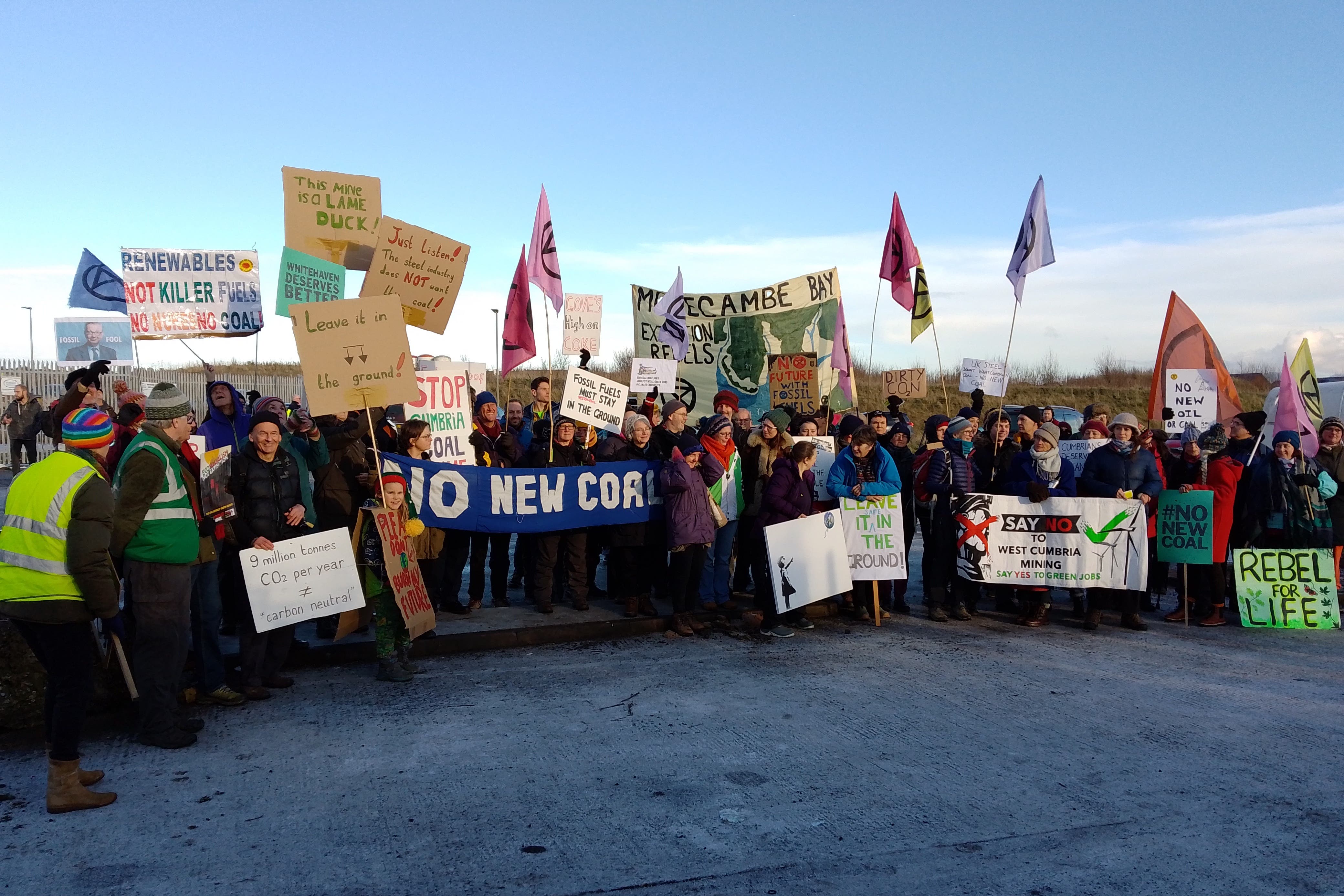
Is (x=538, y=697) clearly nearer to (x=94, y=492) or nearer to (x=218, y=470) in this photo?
(x=218, y=470)

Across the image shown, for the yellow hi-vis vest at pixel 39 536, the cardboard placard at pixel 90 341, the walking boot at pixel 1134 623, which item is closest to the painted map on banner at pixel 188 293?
the yellow hi-vis vest at pixel 39 536

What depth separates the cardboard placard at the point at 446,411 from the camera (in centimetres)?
931

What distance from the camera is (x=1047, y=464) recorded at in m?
9.07

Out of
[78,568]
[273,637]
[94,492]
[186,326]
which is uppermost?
[186,326]

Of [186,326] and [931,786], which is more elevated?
[186,326]

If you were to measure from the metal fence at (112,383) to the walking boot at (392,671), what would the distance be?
1792cm

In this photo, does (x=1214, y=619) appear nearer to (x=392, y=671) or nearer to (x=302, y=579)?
(x=392, y=671)

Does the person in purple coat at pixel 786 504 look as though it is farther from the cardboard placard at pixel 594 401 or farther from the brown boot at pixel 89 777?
the brown boot at pixel 89 777

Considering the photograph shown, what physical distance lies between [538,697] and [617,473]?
3067 mm

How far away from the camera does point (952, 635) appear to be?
8406 millimetres

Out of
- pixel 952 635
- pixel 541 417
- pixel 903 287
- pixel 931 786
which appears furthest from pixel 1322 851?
pixel 903 287

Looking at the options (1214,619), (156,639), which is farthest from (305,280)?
(1214,619)

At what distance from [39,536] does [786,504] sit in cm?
574

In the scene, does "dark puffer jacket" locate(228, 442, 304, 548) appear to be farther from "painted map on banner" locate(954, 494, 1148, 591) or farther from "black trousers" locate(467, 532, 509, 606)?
"painted map on banner" locate(954, 494, 1148, 591)
